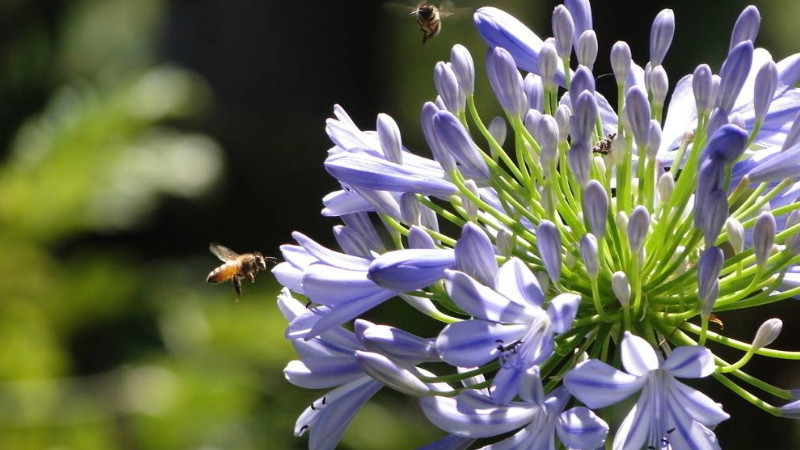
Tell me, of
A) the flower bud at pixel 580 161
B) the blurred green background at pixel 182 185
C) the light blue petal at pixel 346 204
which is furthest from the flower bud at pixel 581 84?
the blurred green background at pixel 182 185

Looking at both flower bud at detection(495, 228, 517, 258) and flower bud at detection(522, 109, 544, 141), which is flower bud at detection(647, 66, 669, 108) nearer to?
flower bud at detection(522, 109, 544, 141)

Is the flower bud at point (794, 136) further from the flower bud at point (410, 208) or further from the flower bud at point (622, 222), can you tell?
the flower bud at point (410, 208)

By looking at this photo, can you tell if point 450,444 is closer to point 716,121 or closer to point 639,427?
point 639,427

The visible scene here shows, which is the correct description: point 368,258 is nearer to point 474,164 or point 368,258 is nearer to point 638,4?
point 474,164

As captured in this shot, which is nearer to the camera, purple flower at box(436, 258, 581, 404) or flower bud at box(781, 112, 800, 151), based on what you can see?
purple flower at box(436, 258, 581, 404)

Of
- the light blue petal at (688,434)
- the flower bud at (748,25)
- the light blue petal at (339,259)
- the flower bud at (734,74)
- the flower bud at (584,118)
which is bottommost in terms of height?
the light blue petal at (688,434)

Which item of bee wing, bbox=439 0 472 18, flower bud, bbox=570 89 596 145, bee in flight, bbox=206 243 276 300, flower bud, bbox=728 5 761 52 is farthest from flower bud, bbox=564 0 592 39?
bee in flight, bbox=206 243 276 300
